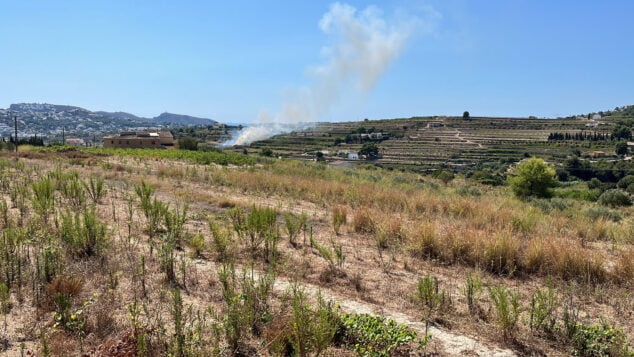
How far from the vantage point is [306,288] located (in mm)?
4957

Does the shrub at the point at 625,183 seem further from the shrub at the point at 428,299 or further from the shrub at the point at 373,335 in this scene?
the shrub at the point at 373,335

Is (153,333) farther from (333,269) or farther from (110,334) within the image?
(333,269)

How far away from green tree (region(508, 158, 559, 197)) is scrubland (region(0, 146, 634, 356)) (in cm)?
1873

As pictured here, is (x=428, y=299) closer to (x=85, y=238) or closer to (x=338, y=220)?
(x=338, y=220)

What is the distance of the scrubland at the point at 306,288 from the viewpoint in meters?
3.69

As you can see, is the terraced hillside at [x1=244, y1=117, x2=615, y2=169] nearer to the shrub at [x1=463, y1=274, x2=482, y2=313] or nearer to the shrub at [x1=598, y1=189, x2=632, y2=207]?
the shrub at [x1=598, y1=189, x2=632, y2=207]

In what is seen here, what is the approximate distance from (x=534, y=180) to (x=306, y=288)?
998 inches

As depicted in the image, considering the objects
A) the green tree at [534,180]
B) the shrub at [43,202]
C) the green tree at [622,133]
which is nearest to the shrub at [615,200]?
the green tree at [534,180]

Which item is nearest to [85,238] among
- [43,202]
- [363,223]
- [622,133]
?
[43,202]

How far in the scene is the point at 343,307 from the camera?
450 cm

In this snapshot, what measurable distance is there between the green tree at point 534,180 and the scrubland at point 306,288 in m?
18.7

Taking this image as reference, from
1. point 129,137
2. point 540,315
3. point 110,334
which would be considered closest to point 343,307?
point 540,315

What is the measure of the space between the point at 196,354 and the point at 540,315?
3.43m

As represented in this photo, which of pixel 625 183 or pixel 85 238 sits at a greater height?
pixel 85 238
